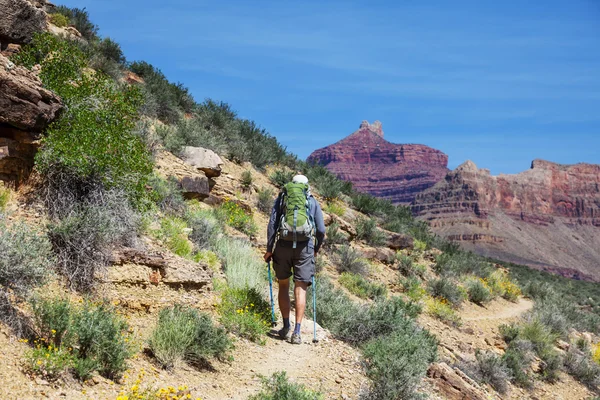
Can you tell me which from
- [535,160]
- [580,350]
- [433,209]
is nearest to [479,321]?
[580,350]

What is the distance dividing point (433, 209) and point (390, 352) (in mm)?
139240

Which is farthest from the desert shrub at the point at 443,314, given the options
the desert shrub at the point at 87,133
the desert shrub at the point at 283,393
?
the desert shrub at the point at 283,393

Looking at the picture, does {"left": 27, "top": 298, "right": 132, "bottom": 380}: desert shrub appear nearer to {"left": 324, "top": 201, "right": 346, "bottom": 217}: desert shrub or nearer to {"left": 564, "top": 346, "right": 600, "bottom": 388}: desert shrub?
{"left": 564, "top": 346, "right": 600, "bottom": 388}: desert shrub

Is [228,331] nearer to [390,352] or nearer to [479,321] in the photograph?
[390,352]

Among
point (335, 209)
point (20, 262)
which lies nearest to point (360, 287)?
point (335, 209)

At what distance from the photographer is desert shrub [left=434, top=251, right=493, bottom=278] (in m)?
17.7

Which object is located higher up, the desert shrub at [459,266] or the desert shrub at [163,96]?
the desert shrub at [163,96]

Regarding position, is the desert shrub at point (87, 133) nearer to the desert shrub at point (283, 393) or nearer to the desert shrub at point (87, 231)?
the desert shrub at point (87, 231)

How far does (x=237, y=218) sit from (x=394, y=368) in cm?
703

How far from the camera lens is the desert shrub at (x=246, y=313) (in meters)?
6.72

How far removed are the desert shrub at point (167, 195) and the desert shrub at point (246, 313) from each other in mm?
2941

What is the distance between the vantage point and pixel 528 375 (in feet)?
37.0

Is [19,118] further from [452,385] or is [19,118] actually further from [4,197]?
[452,385]

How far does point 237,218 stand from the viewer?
40.4ft
